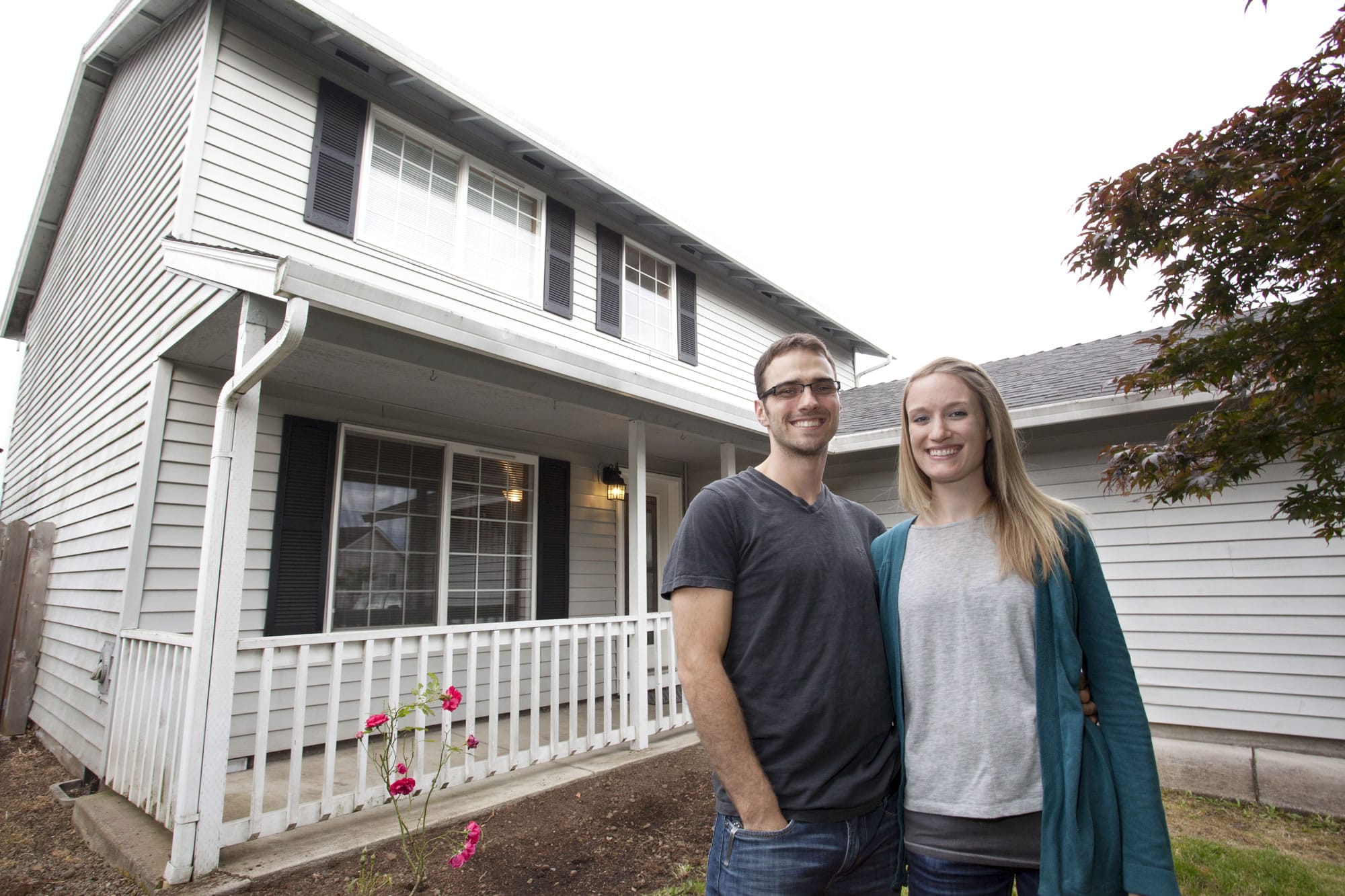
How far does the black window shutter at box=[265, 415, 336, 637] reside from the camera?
14.4 ft

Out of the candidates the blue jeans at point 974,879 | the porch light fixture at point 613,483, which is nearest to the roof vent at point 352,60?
the porch light fixture at point 613,483

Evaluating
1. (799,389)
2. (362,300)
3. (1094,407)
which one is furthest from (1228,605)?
(362,300)

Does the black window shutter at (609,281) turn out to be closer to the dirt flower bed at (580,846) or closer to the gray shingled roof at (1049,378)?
the gray shingled roof at (1049,378)

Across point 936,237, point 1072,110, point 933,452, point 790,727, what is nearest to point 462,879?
point 790,727

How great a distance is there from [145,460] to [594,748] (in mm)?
3191

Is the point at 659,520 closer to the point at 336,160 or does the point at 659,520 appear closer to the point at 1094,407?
the point at 1094,407

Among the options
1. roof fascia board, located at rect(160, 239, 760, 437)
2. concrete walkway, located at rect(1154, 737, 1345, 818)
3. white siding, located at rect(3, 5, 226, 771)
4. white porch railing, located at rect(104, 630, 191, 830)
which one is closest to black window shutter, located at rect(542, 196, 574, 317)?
roof fascia board, located at rect(160, 239, 760, 437)

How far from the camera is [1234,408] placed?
9.53 feet

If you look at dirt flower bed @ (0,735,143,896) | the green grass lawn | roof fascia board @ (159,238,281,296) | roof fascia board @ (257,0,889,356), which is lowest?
the green grass lawn

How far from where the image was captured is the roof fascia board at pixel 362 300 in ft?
9.57

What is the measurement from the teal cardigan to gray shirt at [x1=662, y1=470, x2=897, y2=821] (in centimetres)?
29

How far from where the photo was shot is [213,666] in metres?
2.79

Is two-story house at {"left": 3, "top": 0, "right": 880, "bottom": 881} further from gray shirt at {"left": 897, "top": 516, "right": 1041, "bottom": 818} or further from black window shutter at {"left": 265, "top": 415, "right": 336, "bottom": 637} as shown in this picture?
gray shirt at {"left": 897, "top": 516, "right": 1041, "bottom": 818}

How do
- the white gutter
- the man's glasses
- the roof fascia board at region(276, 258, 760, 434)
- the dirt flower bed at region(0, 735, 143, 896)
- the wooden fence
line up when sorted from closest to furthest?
the man's glasses < the dirt flower bed at region(0, 735, 143, 896) < the roof fascia board at region(276, 258, 760, 434) < the wooden fence < the white gutter
